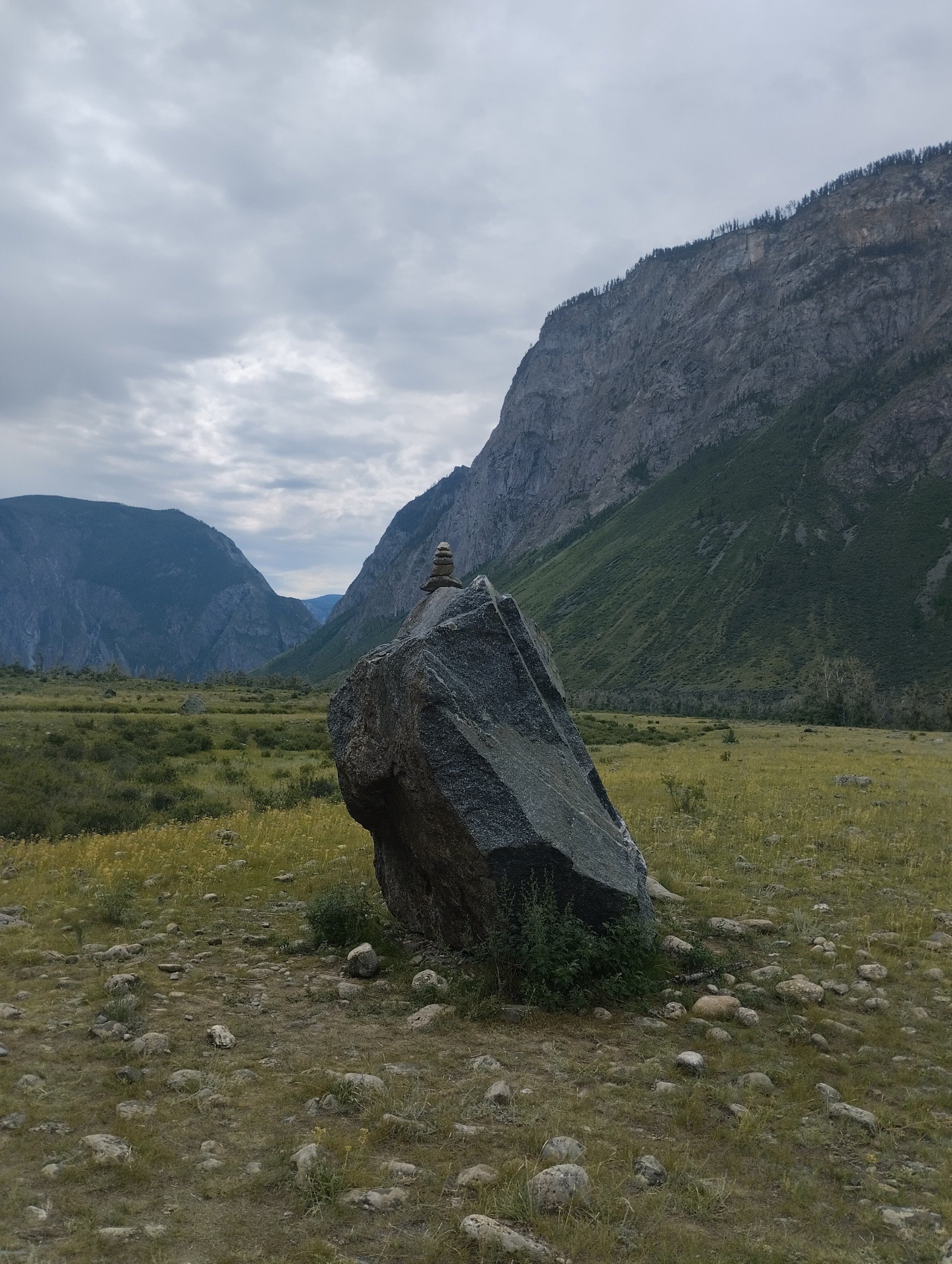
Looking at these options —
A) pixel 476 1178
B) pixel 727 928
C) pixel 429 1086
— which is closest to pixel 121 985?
pixel 429 1086

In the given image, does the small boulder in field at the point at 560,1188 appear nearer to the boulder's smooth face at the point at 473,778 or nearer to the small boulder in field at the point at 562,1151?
the small boulder in field at the point at 562,1151

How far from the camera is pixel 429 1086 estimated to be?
6090mm

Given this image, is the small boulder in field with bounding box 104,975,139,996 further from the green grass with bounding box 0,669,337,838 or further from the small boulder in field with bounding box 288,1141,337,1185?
the green grass with bounding box 0,669,337,838

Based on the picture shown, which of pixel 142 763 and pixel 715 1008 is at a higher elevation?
pixel 715 1008

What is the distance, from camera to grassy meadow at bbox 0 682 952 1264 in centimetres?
436

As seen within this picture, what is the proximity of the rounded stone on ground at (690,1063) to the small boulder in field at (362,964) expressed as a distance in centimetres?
372

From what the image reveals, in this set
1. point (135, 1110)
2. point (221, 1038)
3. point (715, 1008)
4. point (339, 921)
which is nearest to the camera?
point (135, 1110)

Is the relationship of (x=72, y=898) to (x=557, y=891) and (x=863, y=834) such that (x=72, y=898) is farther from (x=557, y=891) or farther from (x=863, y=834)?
(x=863, y=834)

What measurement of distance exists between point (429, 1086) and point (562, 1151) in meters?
1.42

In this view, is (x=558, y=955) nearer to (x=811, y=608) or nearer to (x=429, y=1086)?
(x=429, y=1086)

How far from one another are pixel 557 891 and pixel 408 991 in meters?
1.95

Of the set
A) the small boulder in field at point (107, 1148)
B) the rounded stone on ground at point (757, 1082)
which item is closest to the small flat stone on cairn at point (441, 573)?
the rounded stone on ground at point (757, 1082)

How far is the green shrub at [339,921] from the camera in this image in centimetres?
991


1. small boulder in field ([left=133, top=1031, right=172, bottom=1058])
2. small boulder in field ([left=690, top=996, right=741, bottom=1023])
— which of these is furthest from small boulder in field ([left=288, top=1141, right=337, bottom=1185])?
small boulder in field ([left=690, top=996, right=741, bottom=1023])
